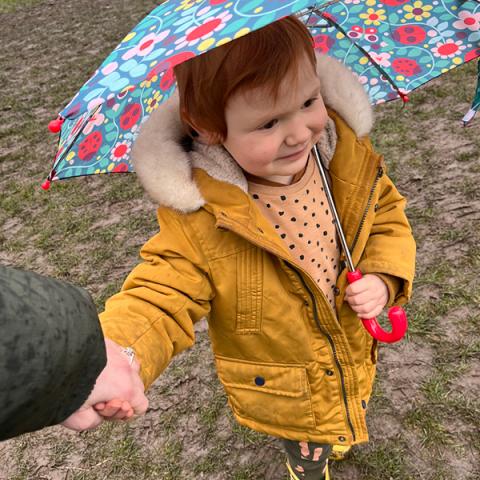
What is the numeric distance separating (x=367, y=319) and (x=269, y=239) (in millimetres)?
402

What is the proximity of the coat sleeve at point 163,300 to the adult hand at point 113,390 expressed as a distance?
6cm

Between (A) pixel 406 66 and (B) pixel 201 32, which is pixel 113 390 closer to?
(B) pixel 201 32

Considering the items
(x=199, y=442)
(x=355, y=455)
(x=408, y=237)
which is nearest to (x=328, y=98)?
(x=408, y=237)

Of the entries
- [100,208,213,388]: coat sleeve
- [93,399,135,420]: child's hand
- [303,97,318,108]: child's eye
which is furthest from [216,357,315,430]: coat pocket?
[303,97,318,108]: child's eye

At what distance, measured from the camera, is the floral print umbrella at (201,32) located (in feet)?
3.43

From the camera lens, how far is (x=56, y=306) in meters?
0.73

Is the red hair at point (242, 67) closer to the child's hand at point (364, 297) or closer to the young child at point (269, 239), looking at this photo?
the young child at point (269, 239)

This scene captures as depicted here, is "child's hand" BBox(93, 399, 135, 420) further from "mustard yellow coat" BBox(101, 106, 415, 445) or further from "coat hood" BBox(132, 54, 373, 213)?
"coat hood" BBox(132, 54, 373, 213)

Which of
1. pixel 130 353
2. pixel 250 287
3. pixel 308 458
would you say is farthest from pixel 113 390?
pixel 308 458

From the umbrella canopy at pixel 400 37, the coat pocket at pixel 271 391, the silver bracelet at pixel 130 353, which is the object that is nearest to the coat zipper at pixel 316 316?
the coat pocket at pixel 271 391

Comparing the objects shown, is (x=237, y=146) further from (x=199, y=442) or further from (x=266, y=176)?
(x=199, y=442)

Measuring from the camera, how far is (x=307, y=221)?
1512 mm

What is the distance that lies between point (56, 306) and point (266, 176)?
787 millimetres

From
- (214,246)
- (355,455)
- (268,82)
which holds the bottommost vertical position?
(355,455)
